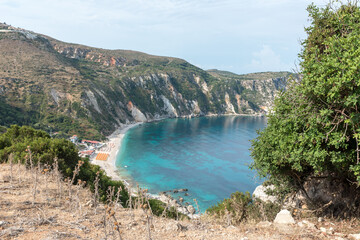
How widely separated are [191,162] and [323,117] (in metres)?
76.5

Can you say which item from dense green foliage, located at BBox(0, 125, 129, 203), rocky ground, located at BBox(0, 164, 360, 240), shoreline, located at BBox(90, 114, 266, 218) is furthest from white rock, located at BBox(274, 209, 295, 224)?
shoreline, located at BBox(90, 114, 266, 218)

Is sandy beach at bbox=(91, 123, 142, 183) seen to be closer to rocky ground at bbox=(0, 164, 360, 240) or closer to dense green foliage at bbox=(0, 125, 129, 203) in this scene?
dense green foliage at bbox=(0, 125, 129, 203)

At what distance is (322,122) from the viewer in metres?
10.2

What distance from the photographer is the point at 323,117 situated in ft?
34.0

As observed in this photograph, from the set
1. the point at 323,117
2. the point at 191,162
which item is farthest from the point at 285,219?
the point at 191,162

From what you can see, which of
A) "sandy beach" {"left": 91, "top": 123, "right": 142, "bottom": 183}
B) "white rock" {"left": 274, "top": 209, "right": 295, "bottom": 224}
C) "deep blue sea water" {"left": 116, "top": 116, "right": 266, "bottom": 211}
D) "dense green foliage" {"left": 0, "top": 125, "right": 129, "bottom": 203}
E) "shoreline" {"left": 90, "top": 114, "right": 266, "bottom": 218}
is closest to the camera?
"white rock" {"left": 274, "top": 209, "right": 295, "bottom": 224}

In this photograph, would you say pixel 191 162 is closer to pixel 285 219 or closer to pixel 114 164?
pixel 114 164

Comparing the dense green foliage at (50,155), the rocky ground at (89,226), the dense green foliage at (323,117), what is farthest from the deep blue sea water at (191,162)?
the rocky ground at (89,226)

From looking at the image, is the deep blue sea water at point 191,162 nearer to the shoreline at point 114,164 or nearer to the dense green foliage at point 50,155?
the shoreline at point 114,164

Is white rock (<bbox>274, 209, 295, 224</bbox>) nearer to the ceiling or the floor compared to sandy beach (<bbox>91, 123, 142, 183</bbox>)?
nearer to the ceiling

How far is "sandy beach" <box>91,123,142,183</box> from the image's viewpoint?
68.2 m

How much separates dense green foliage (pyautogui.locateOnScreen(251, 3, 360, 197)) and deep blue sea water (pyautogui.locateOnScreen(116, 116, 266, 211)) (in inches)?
907

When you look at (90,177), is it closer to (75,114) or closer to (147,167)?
(147,167)

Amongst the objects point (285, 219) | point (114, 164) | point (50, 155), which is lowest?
point (114, 164)
